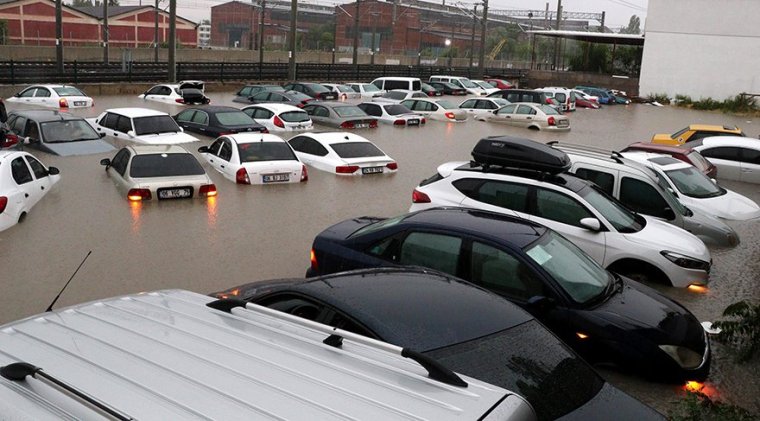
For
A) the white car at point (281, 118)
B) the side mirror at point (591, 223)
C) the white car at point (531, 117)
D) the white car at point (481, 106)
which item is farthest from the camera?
the white car at point (481, 106)

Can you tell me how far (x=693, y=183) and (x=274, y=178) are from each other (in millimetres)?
8518

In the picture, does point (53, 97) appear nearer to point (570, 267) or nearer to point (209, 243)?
point (209, 243)

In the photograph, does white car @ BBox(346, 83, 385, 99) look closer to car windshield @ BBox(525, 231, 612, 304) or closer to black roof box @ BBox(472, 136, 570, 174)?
black roof box @ BBox(472, 136, 570, 174)

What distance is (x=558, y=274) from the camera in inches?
268

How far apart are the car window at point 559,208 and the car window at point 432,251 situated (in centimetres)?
317

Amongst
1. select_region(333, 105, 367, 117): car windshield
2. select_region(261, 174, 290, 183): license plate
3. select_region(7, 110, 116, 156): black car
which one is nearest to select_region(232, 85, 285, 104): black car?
select_region(333, 105, 367, 117): car windshield

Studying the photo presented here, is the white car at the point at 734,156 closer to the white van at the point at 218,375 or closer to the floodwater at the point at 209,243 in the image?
the floodwater at the point at 209,243

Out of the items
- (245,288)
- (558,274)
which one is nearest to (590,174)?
(558,274)

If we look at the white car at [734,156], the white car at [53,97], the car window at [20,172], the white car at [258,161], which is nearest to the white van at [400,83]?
the white car at [53,97]

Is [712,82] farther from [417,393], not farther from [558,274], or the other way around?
[417,393]

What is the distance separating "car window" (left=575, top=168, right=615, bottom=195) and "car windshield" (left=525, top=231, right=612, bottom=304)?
4709 millimetres

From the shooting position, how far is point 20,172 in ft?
40.0

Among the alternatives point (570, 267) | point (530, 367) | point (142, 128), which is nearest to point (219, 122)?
point (142, 128)

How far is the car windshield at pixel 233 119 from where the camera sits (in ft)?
72.7
